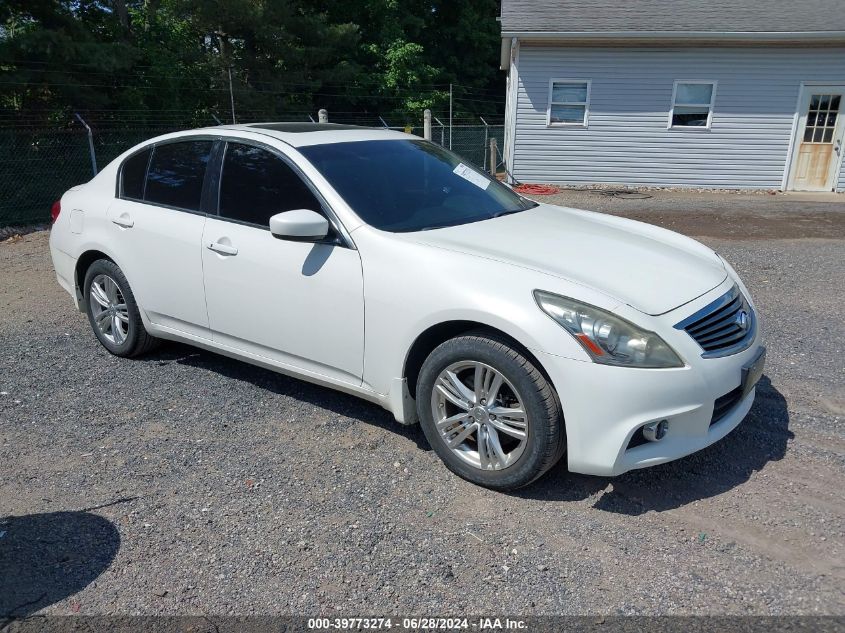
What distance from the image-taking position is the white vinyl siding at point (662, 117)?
49.2 ft

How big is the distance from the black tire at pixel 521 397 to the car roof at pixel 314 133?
5.53 ft

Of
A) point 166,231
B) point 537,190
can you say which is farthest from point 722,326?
point 537,190

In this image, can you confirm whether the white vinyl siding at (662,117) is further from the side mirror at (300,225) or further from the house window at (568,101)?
the side mirror at (300,225)

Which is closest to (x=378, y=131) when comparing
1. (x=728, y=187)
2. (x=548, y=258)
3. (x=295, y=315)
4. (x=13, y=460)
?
(x=295, y=315)

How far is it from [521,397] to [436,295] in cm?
62

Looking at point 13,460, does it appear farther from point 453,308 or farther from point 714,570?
point 714,570

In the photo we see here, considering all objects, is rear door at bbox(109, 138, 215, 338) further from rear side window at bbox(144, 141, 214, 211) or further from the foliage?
the foliage

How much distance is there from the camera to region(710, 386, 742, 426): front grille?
3.14m

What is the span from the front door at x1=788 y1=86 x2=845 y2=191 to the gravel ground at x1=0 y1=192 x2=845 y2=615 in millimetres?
12925

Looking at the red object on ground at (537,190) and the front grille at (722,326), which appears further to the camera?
the red object on ground at (537,190)

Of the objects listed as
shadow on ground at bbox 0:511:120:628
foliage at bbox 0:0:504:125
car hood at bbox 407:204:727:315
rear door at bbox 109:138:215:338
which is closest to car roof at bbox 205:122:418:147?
rear door at bbox 109:138:215:338

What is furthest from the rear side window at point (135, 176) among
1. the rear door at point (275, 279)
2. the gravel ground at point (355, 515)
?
the gravel ground at point (355, 515)

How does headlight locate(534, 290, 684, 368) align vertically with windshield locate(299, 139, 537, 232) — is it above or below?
below

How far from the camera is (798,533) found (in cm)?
291
